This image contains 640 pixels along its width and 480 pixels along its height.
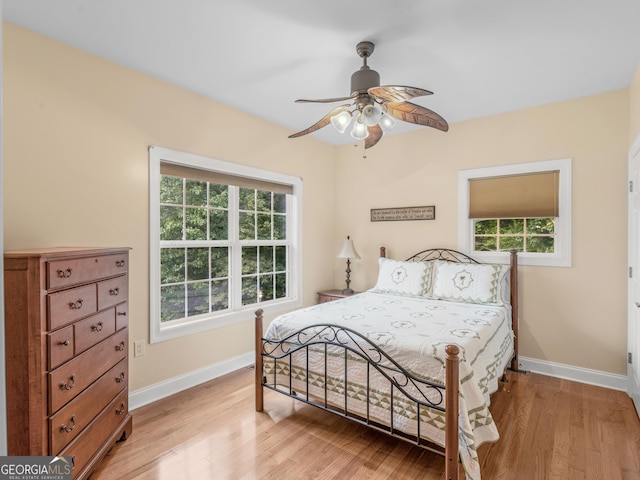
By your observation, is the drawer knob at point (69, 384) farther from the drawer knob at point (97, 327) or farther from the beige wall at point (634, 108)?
the beige wall at point (634, 108)

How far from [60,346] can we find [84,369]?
252 millimetres

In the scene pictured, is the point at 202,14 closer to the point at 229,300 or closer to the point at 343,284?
the point at 229,300

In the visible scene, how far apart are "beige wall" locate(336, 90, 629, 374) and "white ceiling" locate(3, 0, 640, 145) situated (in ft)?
1.14

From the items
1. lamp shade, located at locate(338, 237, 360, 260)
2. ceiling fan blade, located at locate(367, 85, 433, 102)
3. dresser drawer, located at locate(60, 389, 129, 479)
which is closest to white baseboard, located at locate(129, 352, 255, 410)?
dresser drawer, located at locate(60, 389, 129, 479)

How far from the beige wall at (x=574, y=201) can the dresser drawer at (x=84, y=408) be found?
310 centimetres

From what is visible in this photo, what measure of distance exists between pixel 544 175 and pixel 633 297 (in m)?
1.27

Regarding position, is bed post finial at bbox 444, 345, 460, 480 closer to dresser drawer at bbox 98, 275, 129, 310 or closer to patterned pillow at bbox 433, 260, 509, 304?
patterned pillow at bbox 433, 260, 509, 304

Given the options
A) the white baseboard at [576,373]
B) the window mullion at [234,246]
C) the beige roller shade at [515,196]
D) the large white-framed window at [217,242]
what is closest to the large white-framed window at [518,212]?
the beige roller shade at [515,196]

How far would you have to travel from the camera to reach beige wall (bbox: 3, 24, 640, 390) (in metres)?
2.32

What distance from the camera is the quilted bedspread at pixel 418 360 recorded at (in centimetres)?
199

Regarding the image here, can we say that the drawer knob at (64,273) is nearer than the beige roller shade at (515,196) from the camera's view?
Yes

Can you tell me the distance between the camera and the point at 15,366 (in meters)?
1.68

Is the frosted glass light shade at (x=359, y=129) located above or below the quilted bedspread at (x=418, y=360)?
above

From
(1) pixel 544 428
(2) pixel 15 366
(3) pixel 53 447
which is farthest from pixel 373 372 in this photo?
(2) pixel 15 366
